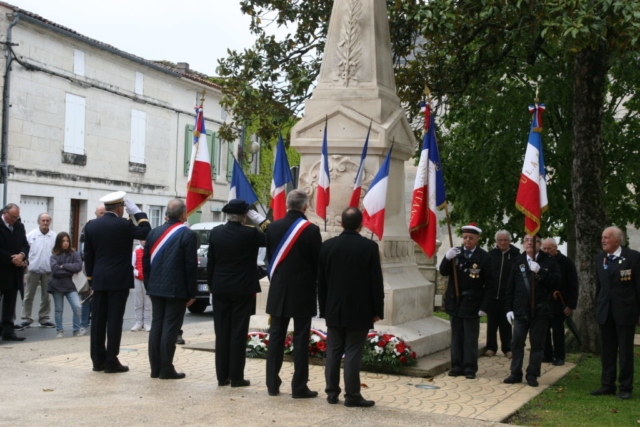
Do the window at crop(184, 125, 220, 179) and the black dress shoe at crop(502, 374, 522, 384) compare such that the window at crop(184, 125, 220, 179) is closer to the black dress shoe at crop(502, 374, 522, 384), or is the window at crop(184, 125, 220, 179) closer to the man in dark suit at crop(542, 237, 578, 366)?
the man in dark suit at crop(542, 237, 578, 366)

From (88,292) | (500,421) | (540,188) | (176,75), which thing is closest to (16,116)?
(176,75)

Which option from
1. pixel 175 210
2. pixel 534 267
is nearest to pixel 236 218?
pixel 175 210

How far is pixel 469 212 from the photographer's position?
19062 millimetres

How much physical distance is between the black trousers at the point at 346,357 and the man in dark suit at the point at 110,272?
8.71ft

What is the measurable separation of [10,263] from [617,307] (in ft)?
26.7

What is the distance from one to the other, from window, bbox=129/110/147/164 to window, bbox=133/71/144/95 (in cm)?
74

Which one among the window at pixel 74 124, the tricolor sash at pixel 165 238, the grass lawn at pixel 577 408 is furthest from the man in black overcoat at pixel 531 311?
the window at pixel 74 124

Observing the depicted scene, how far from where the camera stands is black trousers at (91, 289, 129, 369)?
965 cm

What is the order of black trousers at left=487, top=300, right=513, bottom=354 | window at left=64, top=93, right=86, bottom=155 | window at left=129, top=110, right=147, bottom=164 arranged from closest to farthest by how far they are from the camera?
black trousers at left=487, top=300, right=513, bottom=354 → window at left=64, top=93, right=86, bottom=155 → window at left=129, top=110, right=147, bottom=164

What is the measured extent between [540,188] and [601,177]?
10.5 feet

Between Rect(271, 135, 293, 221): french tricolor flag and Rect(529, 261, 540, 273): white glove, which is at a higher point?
Rect(271, 135, 293, 221): french tricolor flag

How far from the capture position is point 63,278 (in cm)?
1341

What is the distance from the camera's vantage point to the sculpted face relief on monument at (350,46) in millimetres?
11953

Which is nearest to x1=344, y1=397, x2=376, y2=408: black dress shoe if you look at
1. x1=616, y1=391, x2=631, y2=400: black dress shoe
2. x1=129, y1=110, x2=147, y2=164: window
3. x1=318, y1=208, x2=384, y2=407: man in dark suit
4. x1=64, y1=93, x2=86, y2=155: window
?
x1=318, y1=208, x2=384, y2=407: man in dark suit
